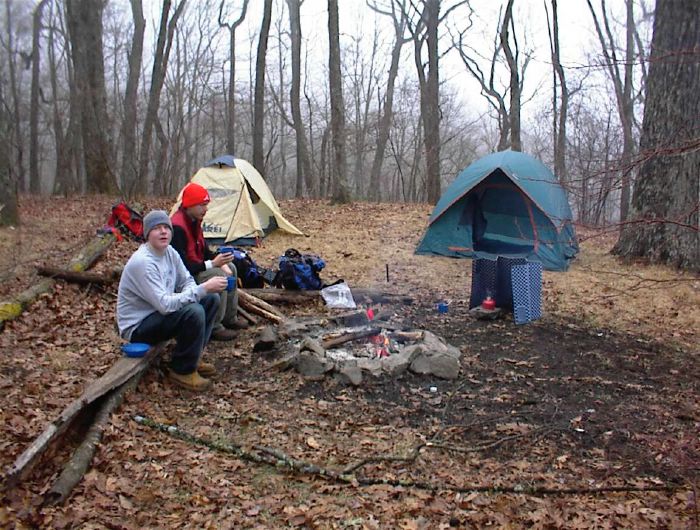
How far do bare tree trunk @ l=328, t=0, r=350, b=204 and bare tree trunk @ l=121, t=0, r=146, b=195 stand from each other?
4745mm

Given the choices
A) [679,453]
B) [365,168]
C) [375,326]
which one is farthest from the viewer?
[365,168]

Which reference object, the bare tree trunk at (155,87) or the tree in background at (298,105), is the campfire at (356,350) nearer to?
the bare tree trunk at (155,87)

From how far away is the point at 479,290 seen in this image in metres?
6.30

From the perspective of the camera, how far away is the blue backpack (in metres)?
6.48

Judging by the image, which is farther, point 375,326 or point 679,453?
point 375,326

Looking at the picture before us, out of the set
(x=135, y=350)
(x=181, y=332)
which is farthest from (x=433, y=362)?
(x=135, y=350)

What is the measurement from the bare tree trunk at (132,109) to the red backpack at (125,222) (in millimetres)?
4626

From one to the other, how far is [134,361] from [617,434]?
3.12m

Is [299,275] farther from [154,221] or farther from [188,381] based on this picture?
[154,221]

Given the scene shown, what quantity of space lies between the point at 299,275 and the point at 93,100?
9227mm

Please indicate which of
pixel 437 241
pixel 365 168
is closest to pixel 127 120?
pixel 437 241

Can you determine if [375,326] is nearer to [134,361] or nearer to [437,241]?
[134,361]

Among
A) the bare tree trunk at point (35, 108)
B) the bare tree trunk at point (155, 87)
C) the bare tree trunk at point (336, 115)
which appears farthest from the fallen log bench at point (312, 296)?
the bare tree trunk at point (35, 108)

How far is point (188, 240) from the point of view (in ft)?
15.6
